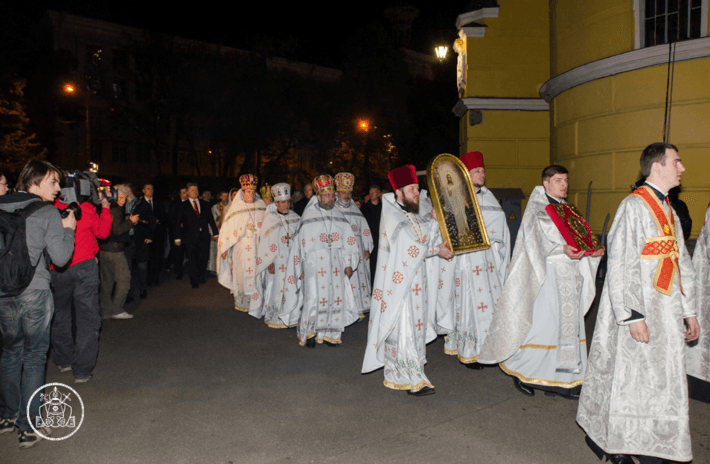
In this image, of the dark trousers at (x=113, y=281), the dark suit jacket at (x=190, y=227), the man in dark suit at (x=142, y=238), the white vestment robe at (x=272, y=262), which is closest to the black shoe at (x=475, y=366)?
the white vestment robe at (x=272, y=262)

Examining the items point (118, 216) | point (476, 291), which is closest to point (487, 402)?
point (476, 291)

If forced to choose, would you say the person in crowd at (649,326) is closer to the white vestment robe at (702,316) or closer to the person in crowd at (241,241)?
the white vestment robe at (702,316)

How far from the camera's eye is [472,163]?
5.95 meters

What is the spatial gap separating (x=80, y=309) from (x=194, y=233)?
6.48 metres

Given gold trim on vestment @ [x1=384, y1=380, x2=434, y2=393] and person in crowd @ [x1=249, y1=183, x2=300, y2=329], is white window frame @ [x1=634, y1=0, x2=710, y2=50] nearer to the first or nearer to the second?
person in crowd @ [x1=249, y1=183, x2=300, y2=329]

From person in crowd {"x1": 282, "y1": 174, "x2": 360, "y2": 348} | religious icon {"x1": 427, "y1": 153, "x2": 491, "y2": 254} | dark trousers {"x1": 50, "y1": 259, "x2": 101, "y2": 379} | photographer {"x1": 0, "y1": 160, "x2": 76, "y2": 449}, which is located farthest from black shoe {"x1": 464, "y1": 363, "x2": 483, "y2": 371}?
photographer {"x1": 0, "y1": 160, "x2": 76, "y2": 449}

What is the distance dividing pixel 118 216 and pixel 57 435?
13.6 ft

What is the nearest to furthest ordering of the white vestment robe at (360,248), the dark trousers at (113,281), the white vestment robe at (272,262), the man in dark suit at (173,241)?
the white vestment robe at (360,248)
the white vestment robe at (272,262)
the dark trousers at (113,281)
the man in dark suit at (173,241)

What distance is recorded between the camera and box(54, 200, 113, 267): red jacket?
5074 mm

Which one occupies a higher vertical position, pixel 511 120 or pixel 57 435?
pixel 511 120

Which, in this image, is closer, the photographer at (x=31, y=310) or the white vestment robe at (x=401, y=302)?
the photographer at (x=31, y=310)

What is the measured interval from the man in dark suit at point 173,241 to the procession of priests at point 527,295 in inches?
151

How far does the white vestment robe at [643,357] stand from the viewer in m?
3.33

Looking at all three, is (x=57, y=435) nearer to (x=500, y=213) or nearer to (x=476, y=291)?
(x=476, y=291)
